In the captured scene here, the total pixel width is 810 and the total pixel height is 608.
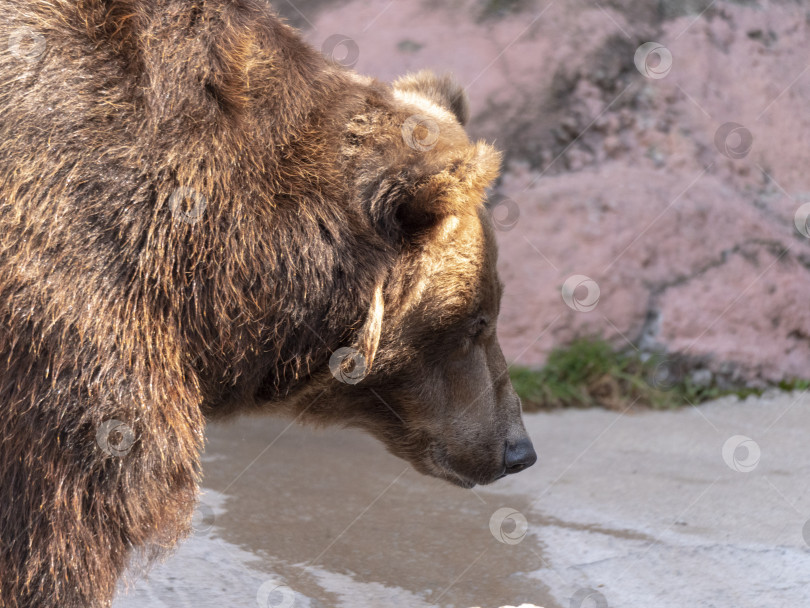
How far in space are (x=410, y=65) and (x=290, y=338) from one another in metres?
3.97

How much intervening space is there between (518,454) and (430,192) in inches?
42.0

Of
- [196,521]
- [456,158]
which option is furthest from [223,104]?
[196,521]

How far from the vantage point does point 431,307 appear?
2865 millimetres

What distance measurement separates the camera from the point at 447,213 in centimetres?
271

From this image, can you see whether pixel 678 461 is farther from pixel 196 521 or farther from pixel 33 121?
pixel 33 121
